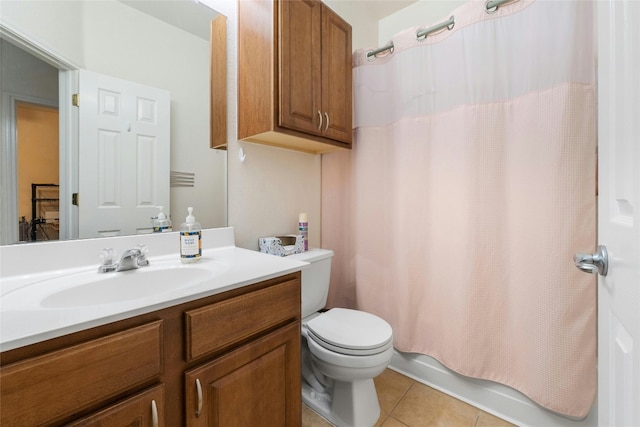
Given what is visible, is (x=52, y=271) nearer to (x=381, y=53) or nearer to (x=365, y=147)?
(x=365, y=147)

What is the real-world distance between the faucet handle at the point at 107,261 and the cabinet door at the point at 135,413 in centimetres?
47

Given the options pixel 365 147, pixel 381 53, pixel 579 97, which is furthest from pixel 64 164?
pixel 579 97

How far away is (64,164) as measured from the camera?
0.95 m

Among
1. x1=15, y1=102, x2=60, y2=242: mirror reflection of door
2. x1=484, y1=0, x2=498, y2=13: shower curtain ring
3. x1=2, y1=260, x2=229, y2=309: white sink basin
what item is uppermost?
x1=484, y1=0, x2=498, y2=13: shower curtain ring

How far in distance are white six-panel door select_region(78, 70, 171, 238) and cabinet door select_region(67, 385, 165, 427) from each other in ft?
2.14

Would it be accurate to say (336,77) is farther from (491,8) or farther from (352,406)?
(352,406)

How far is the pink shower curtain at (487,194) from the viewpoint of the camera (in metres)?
1.11

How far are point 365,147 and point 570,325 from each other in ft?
4.24

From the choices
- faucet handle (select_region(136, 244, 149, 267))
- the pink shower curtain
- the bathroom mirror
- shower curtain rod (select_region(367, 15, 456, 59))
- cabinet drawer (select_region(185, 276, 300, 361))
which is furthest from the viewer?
shower curtain rod (select_region(367, 15, 456, 59))

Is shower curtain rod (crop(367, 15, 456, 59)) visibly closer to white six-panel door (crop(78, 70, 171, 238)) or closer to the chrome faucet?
white six-panel door (crop(78, 70, 171, 238))

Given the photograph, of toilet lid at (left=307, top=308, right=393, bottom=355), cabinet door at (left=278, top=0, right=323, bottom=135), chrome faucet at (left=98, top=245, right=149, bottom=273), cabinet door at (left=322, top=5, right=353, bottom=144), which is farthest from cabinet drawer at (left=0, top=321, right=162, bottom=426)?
cabinet door at (left=322, top=5, right=353, bottom=144)

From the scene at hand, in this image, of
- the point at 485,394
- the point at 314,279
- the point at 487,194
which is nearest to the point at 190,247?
the point at 314,279

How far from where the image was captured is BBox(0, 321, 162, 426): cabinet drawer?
1.57 feet

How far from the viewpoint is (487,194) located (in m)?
1.31
